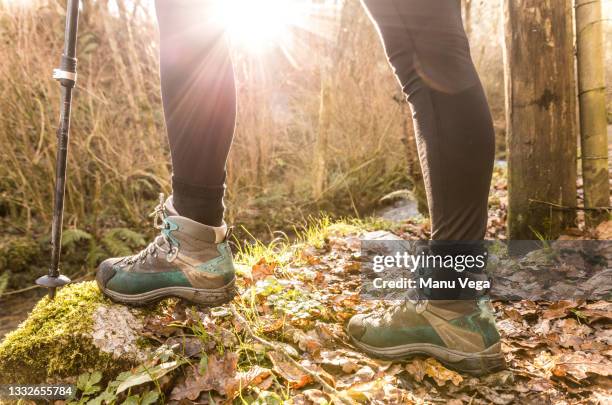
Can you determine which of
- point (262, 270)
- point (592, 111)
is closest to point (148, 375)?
point (262, 270)

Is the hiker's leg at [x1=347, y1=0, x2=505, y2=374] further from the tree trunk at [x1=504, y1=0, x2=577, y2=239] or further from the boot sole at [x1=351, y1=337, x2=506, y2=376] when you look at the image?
the tree trunk at [x1=504, y1=0, x2=577, y2=239]

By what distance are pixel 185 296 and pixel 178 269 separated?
107 mm

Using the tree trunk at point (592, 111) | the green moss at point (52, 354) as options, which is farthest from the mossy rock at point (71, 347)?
the tree trunk at point (592, 111)

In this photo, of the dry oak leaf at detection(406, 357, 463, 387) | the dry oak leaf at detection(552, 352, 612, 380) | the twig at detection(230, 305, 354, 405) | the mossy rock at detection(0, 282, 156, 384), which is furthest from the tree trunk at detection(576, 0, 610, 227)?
the mossy rock at detection(0, 282, 156, 384)

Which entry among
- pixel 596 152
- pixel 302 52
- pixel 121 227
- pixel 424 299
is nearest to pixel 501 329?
pixel 424 299

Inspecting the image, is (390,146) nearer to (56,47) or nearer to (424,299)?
(56,47)

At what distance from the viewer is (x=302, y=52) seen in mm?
8180

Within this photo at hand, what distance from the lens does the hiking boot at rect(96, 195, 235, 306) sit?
155 centimetres

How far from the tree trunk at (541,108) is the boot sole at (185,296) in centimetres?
211

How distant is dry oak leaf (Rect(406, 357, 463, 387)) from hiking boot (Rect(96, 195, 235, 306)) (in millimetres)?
721

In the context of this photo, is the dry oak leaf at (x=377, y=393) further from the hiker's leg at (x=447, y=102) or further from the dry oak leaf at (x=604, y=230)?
the dry oak leaf at (x=604, y=230)

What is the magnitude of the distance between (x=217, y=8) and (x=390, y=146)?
6616 millimetres

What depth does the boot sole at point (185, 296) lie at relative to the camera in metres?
1.57

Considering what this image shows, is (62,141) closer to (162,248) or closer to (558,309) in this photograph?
(162,248)
